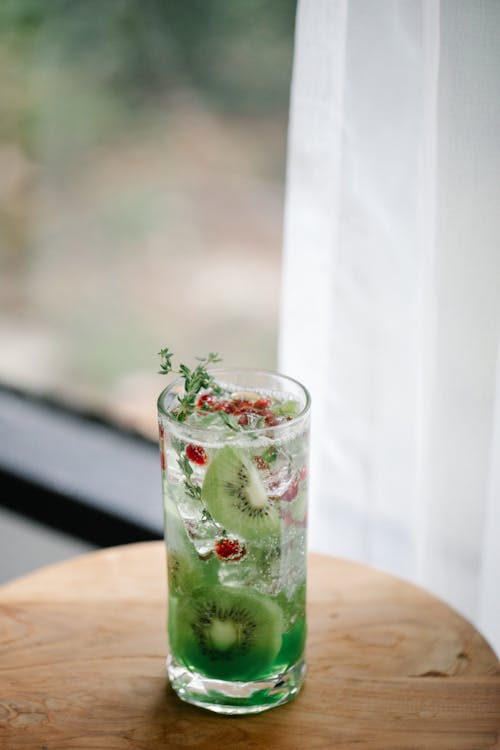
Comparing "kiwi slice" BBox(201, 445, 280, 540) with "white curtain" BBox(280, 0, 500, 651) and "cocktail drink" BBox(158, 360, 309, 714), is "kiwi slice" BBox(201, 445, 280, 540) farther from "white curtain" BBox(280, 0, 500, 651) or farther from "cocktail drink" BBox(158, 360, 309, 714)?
"white curtain" BBox(280, 0, 500, 651)

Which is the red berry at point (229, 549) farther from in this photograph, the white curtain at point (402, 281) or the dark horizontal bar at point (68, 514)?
the dark horizontal bar at point (68, 514)

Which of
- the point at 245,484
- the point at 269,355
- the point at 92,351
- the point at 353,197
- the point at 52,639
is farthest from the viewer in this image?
the point at 92,351

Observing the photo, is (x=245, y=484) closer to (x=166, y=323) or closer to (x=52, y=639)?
(x=52, y=639)

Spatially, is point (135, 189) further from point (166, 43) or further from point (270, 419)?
point (270, 419)

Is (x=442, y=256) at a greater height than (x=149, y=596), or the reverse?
(x=442, y=256)

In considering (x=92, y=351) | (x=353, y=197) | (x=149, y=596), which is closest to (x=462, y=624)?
(x=149, y=596)

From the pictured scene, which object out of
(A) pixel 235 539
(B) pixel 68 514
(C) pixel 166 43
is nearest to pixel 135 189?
(C) pixel 166 43
